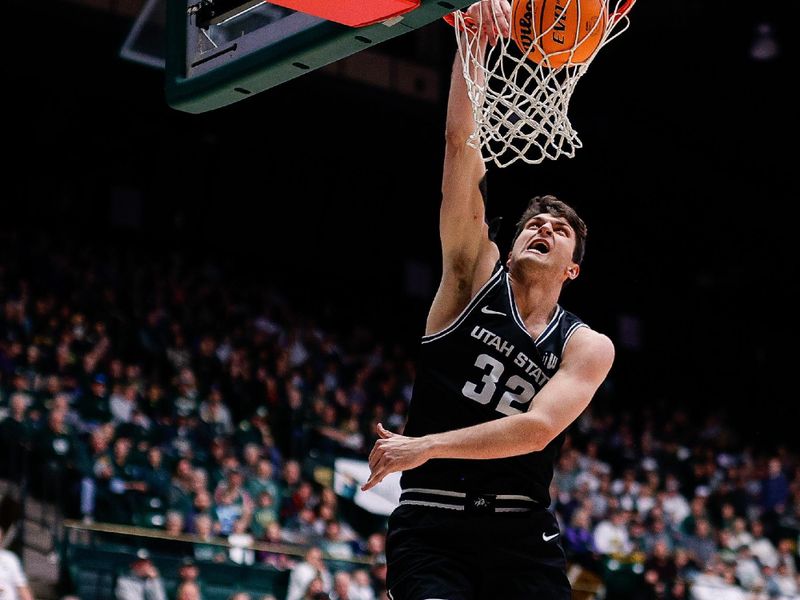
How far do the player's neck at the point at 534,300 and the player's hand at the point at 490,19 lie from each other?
3.15 feet

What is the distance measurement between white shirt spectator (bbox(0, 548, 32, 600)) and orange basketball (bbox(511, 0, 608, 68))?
5417 millimetres

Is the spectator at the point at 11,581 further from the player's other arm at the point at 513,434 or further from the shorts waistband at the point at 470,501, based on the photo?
the player's other arm at the point at 513,434

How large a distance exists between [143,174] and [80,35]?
11.5ft

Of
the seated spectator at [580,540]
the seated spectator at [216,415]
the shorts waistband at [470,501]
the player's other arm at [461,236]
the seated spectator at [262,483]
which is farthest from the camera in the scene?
the seated spectator at [216,415]

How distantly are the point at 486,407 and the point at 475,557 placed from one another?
0.46 m

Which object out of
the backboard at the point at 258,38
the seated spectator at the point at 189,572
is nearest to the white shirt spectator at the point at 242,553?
the seated spectator at the point at 189,572

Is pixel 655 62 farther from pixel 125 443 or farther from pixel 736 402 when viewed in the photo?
pixel 125 443

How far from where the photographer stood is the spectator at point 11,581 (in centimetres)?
826

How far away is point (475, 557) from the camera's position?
374cm

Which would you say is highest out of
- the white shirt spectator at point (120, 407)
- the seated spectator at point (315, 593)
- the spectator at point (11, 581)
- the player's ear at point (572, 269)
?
the player's ear at point (572, 269)

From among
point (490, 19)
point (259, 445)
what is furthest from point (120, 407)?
point (490, 19)

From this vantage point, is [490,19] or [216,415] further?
[216,415]

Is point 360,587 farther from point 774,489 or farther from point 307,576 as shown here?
point 774,489

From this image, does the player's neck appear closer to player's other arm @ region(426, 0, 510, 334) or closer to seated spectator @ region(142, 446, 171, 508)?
player's other arm @ region(426, 0, 510, 334)
